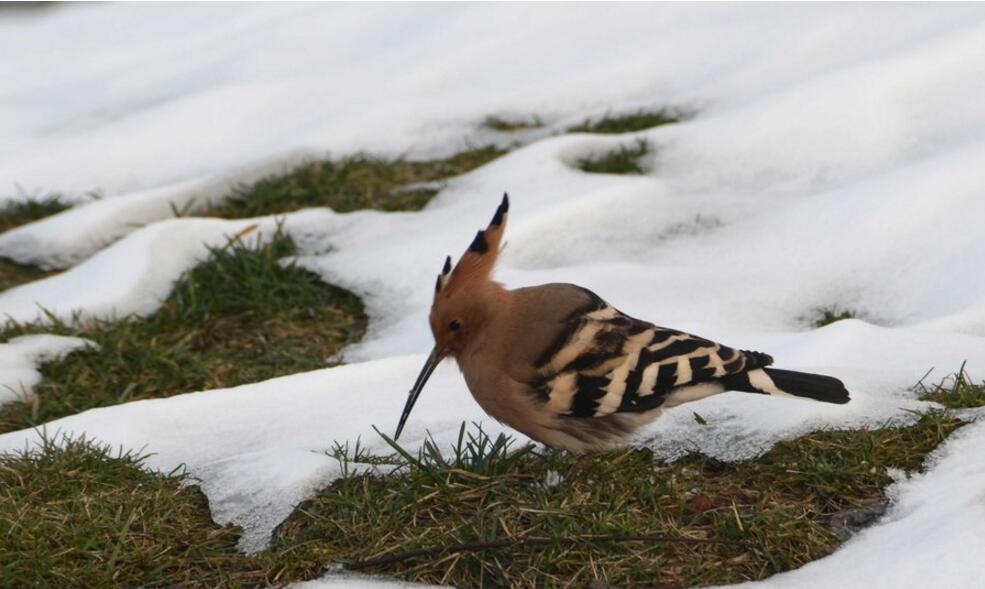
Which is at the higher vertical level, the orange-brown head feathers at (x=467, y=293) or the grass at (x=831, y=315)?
the orange-brown head feathers at (x=467, y=293)

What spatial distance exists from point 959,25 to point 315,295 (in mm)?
3892

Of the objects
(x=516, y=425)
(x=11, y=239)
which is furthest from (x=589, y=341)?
(x=11, y=239)

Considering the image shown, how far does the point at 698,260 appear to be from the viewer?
578cm

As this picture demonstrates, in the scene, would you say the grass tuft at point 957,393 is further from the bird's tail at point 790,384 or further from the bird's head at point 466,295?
the bird's head at point 466,295

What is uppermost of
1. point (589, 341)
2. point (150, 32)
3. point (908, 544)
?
point (150, 32)

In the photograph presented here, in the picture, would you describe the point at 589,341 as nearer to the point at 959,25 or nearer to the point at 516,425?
the point at 516,425

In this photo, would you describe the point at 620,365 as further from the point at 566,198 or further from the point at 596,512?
the point at 566,198

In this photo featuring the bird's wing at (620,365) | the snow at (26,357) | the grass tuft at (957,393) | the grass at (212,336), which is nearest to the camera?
the bird's wing at (620,365)

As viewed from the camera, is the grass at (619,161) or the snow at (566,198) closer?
the snow at (566,198)

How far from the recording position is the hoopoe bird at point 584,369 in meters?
3.72

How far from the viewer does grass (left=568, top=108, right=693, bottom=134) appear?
7398mm

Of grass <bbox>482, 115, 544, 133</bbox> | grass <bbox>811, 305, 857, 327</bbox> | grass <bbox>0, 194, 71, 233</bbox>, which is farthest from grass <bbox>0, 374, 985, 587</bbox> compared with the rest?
grass <bbox>482, 115, 544, 133</bbox>

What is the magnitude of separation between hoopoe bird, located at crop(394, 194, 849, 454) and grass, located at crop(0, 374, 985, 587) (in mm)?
114

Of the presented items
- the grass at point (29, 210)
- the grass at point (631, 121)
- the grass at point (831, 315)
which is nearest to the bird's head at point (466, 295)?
the grass at point (831, 315)
